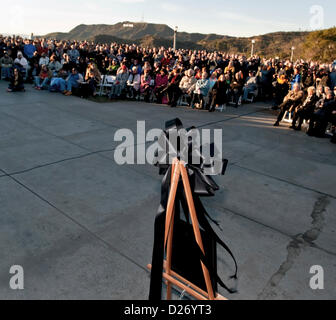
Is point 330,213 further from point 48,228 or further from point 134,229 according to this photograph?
point 48,228

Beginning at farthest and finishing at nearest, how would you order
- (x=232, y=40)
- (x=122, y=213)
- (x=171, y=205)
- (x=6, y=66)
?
(x=232, y=40) → (x=6, y=66) → (x=122, y=213) → (x=171, y=205)

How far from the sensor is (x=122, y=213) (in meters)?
4.35

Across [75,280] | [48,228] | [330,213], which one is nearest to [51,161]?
[48,228]

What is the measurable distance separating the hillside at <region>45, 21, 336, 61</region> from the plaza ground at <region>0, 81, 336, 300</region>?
1852 inches

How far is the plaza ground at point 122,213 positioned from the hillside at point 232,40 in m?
47.0

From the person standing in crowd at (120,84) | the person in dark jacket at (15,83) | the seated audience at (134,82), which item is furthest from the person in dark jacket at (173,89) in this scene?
the person in dark jacket at (15,83)

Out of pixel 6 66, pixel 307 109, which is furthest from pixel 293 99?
pixel 6 66

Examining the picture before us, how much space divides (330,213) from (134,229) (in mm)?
3175

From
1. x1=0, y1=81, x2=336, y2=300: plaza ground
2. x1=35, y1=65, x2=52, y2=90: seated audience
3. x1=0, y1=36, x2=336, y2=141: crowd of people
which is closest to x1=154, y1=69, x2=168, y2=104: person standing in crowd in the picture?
x1=0, y1=36, x2=336, y2=141: crowd of people

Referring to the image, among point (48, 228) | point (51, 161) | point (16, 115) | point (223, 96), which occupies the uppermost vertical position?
point (223, 96)

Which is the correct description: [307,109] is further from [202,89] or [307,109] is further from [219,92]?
[202,89]

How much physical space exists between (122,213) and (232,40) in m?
102

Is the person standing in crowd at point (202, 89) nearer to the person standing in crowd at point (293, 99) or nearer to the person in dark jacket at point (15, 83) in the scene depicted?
the person standing in crowd at point (293, 99)
